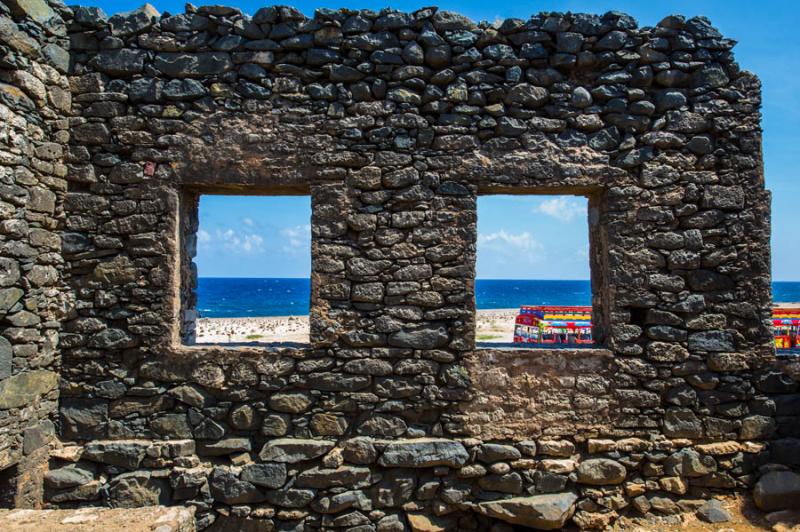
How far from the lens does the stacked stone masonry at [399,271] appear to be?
434cm

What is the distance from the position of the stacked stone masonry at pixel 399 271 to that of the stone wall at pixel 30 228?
32 mm

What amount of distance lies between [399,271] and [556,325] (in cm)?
733

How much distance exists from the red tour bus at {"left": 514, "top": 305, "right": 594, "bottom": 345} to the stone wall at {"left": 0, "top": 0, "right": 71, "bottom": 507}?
7941mm

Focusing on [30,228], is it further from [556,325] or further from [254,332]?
[254,332]

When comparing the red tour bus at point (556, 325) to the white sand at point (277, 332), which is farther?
the white sand at point (277, 332)

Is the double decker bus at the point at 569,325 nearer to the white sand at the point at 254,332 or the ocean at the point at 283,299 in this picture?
the white sand at the point at 254,332

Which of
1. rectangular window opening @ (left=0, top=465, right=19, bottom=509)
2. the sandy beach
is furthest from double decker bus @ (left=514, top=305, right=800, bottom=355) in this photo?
rectangular window opening @ (left=0, top=465, right=19, bottom=509)

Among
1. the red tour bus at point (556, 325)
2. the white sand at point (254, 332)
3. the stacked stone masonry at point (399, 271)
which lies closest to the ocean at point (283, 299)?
the white sand at point (254, 332)

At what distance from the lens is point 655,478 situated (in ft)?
14.4

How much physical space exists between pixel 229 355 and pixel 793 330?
442 inches

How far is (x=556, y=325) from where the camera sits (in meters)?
10.8

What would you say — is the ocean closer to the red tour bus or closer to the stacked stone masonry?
the red tour bus

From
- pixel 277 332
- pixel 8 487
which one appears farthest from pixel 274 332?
pixel 8 487

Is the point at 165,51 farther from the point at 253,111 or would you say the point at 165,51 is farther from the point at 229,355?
the point at 229,355
